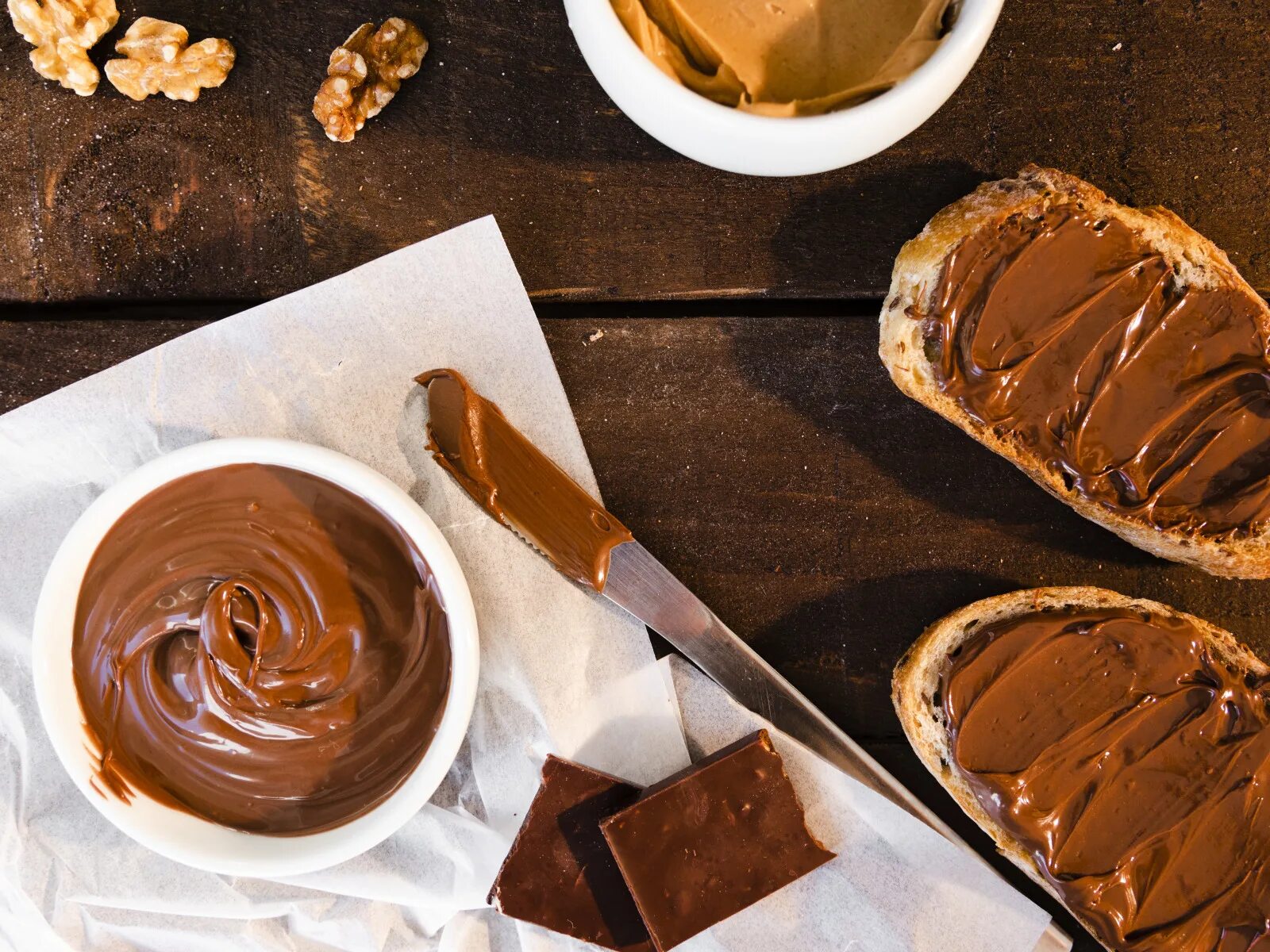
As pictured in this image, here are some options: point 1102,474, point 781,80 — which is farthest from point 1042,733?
point 781,80

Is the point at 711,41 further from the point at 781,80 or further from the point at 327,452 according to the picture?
the point at 327,452

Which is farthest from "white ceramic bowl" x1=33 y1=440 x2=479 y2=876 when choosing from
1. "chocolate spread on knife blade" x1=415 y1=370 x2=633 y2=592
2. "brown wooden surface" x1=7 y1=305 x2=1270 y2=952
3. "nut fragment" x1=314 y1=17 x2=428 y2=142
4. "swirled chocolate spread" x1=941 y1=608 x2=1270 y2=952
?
"swirled chocolate spread" x1=941 y1=608 x2=1270 y2=952

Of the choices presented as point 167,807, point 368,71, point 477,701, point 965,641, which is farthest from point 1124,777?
point 368,71

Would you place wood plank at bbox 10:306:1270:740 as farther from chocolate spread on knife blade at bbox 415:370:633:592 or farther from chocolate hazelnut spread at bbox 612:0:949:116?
chocolate hazelnut spread at bbox 612:0:949:116

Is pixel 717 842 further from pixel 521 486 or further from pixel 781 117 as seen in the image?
pixel 781 117

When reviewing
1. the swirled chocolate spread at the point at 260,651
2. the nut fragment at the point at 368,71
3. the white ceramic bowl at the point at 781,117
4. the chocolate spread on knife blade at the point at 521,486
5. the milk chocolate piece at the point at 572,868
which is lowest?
the milk chocolate piece at the point at 572,868

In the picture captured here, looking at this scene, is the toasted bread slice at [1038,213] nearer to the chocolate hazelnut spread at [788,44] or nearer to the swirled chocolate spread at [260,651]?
the chocolate hazelnut spread at [788,44]

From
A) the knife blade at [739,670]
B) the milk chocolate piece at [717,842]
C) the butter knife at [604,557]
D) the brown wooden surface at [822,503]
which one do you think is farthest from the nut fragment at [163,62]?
the milk chocolate piece at [717,842]
